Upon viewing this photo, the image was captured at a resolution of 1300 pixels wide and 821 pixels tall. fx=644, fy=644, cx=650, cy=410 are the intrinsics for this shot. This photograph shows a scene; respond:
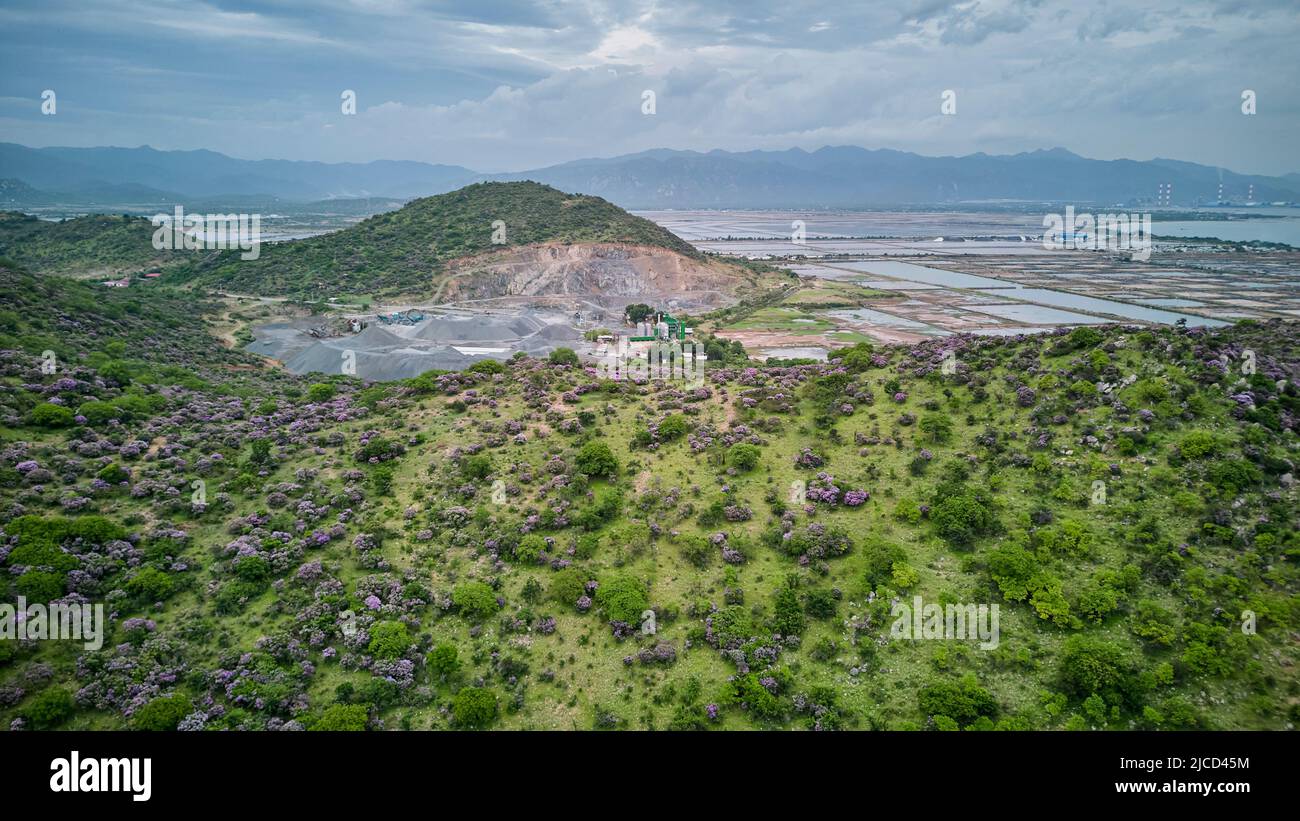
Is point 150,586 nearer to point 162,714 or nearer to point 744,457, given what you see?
point 162,714

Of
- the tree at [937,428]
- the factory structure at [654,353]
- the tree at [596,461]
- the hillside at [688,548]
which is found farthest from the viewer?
the factory structure at [654,353]

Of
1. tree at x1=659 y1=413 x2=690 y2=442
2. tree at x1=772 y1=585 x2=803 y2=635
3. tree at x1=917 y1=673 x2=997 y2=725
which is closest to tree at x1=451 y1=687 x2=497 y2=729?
tree at x1=772 y1=585 x2=803 y2=635

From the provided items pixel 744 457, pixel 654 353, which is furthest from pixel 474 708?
pixel 654 353

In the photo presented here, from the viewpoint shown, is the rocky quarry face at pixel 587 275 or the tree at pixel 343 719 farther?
the rocky quarry face at pixel 587 275

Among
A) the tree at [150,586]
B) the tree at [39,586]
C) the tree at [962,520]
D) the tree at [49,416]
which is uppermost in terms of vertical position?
the tree at [49,416]

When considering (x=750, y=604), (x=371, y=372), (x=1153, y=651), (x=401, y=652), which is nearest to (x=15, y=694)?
(x=401, y=652)

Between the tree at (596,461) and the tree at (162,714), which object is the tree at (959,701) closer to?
the tree at (596,461)

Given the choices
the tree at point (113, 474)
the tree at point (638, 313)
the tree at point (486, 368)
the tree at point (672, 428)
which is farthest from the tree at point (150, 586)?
the tree at point (638, 313)
